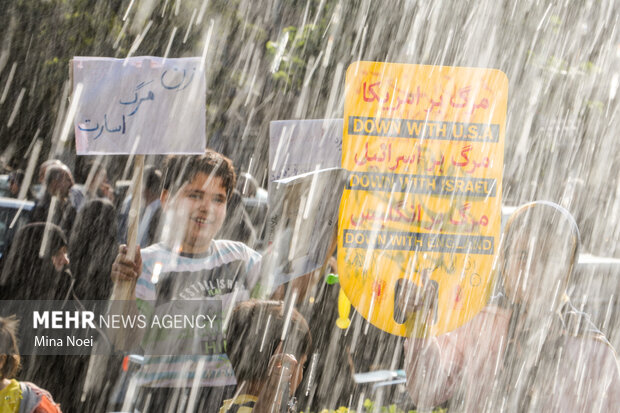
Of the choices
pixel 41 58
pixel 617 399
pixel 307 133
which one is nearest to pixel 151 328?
pixel 307 133

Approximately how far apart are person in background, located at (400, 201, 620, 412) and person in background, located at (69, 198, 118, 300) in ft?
4.13

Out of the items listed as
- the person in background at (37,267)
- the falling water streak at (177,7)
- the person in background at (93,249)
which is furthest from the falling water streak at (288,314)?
the falling water streak at (177,7)

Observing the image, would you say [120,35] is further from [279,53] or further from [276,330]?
[276,330]

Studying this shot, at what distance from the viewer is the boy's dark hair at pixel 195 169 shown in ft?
8.31

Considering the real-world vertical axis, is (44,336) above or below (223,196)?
below

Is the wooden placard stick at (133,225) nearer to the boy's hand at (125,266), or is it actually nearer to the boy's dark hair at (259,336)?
the boy's hand at (125,266)

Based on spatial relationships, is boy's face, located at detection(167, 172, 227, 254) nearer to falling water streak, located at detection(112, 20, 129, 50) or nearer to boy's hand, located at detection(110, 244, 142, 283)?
boy's hand, located at detection(110, 244, 142, 283)

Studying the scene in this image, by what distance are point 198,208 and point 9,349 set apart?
89 cm

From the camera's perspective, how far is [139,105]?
2389 mm

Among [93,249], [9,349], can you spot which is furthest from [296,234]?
[9,349]

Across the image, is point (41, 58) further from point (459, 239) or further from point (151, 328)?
point (459, 239)

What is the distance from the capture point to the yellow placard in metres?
2.55

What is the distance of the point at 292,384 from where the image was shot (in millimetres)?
2434

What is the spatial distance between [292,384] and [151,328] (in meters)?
0.59
